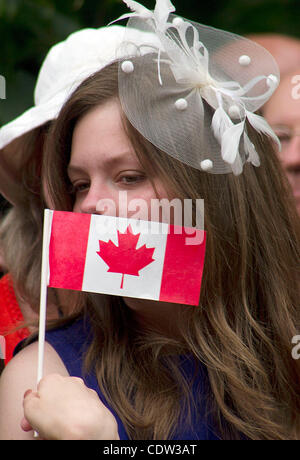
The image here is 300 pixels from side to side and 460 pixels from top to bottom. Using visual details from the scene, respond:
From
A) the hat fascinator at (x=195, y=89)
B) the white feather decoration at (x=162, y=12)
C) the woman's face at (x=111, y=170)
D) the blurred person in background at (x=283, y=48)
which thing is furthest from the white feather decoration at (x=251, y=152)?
the blurred person in background at (x=283, y=48)

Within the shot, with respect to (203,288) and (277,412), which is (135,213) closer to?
(203,288)

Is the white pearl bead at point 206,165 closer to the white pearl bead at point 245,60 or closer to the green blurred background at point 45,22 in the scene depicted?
the white pearl bead at point 245,60

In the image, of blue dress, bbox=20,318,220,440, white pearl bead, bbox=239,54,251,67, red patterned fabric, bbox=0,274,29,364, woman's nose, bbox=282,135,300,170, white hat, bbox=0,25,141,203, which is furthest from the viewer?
woman's nose, bbox=282,135,300,170

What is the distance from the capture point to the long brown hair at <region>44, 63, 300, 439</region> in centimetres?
184

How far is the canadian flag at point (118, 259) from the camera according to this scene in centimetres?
178

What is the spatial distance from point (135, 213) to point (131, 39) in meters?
0.48

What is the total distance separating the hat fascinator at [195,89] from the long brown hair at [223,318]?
2.5 inches

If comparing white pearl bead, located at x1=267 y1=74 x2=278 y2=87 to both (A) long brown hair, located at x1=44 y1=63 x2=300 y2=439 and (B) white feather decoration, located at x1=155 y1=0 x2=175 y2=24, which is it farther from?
(B) white feather decoration, located at x1=155 y1=0 x2=175 y2=24

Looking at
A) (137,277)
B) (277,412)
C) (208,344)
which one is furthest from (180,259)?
(277,412)

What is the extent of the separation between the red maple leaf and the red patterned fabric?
0.50m

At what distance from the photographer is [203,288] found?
1.93 metres

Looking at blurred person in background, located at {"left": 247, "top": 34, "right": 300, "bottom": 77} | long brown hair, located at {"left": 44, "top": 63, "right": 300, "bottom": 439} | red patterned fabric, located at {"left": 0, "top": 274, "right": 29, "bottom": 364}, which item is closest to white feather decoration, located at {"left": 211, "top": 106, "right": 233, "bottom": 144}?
long brown hair, located at {"left": 44, "top": 63, "right": 300, "bottom": 439}

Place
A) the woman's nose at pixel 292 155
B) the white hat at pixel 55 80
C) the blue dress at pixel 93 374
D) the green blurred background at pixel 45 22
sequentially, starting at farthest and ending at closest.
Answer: the green blurred background at pixel 45 22, the woman's nose at pixel 292 155, the white hat at pixel 55 80, the blue dress at pixel 93 374
